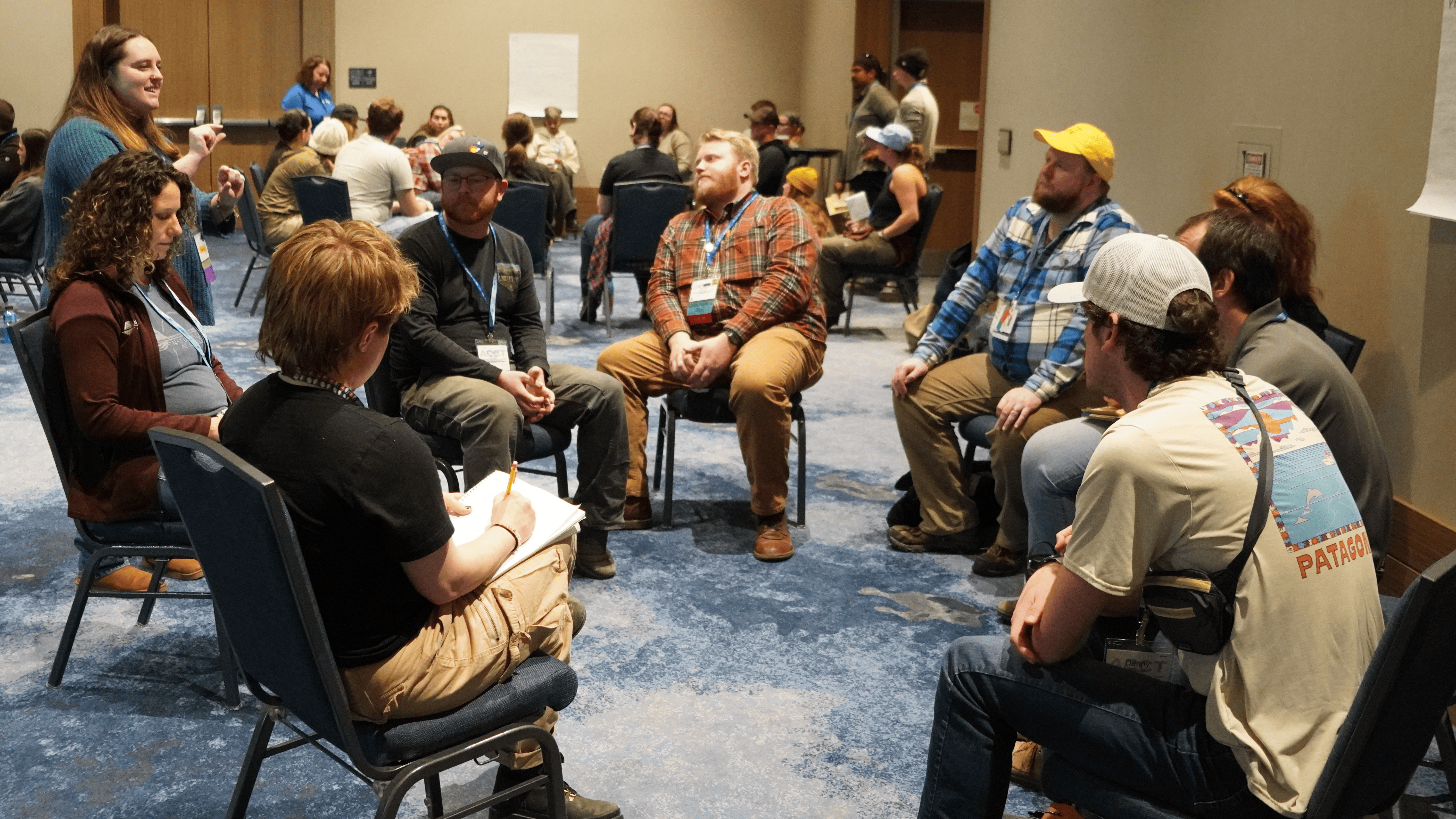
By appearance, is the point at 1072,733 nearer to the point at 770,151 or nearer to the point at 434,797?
the point at 434,797

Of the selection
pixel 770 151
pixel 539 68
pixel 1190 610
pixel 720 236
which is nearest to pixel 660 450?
pixel 720 236

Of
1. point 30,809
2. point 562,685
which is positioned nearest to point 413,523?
point 562,685

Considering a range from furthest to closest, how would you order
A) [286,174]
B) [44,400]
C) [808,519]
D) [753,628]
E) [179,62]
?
1. [179,62]
2. [286,174]
3. [808,519]
4. [753,628]
5. [44,400]

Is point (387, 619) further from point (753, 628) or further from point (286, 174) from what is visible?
point (286, 174)

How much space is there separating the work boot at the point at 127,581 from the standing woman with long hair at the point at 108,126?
0.68 meters

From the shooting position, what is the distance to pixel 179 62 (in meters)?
11.8

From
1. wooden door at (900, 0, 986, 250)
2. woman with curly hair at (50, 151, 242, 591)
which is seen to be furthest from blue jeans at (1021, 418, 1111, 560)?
wooden door at (900, 0, 986, 250)

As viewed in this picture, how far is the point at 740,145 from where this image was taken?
393 centimetres

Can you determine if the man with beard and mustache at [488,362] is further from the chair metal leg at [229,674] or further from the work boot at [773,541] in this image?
the chair metal leg at [229,674]

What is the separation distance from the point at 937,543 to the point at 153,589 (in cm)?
216

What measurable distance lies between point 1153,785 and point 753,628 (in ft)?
5.23

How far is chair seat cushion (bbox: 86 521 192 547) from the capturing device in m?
2.66

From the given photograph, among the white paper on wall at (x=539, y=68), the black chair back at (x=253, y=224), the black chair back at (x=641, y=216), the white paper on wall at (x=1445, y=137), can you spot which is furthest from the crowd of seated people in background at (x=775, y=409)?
the white paper on wall at (x=539, y=68)

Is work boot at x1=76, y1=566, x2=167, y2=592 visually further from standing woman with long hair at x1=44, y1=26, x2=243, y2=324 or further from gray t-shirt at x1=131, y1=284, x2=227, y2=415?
standing woman with long hair at x1=44, y1=26, x2=243, y2=324
